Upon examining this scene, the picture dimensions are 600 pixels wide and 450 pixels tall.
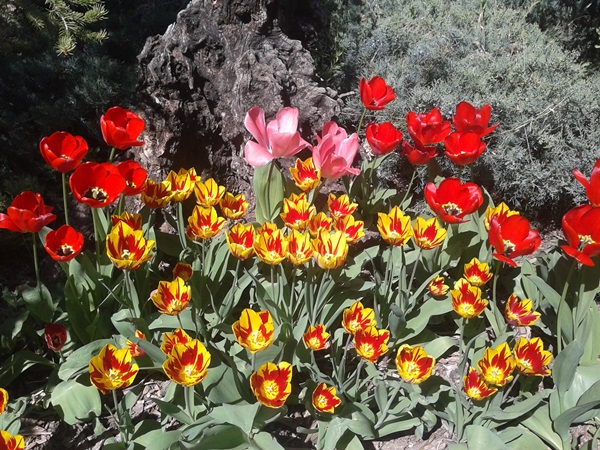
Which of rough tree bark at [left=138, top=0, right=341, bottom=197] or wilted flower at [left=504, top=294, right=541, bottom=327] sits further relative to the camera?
rough tree bark at [left=138, top=0, right=341, bottom=197]

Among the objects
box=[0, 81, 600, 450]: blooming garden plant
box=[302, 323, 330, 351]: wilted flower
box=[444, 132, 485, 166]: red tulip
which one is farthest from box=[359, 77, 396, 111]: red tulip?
box=[302, 323, 330, 351]: wilted flower

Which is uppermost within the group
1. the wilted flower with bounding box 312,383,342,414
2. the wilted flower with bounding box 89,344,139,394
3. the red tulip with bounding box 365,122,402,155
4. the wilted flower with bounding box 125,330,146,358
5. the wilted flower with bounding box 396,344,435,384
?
the red tulip with bounding box 365,122,402,155

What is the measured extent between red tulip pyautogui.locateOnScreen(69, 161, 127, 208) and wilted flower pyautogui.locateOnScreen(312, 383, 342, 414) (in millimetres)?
887

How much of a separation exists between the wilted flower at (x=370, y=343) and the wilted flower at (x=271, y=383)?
224 mm

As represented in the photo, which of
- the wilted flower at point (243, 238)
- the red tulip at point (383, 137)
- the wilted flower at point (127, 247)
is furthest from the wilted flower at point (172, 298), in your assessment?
the red tulip at point (383, 137)

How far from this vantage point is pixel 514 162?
3.15 metres

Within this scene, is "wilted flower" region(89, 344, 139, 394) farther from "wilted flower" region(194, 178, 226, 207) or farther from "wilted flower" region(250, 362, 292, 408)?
"wilted flower" region(194, 178, 226, 207)

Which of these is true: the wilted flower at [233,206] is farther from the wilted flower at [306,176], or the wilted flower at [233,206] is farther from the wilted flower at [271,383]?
the wilted flower at [271,383]

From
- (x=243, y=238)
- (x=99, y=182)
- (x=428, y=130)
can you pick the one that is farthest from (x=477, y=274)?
(x=99, y=182)

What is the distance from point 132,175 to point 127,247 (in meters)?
0.31

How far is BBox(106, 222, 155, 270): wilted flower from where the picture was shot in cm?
171

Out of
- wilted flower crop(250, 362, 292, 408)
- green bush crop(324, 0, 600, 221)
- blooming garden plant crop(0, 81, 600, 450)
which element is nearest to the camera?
wilted flower crop(250, 362, 292, 408)

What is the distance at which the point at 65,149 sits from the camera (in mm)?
1896

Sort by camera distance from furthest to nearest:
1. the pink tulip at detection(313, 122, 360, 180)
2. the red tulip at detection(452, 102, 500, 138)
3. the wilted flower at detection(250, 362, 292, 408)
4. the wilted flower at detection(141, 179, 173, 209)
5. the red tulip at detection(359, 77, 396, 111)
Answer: the red tulip at detection(359, 77, 396, 111) < the red tulip at detection(452, 102, 500, 138) < the pink tulip at detection(313, 122, 360, 180) < the wilted flower at detection(141, 179, 173, 209) < the wilted flower at detection(250, 362, 292, 408)
